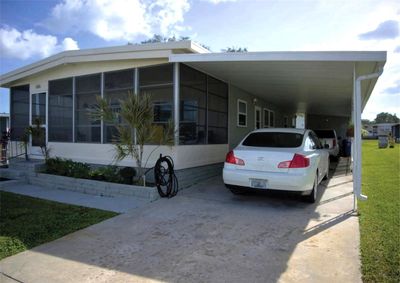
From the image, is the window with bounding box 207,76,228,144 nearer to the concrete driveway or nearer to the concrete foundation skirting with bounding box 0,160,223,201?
the concrete foundation skirting with bounding box 0,160,223,201

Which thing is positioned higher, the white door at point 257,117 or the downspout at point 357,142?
the white door at point 257,117

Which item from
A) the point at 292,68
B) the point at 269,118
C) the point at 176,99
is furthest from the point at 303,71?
the point at 269,118

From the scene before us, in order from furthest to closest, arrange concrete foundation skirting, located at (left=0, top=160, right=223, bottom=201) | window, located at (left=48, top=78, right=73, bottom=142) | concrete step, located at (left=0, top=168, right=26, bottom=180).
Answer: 1. window, located at (left=48, top=78, right=73, bottom=142)
2. concrete step, located at (left=0, top=168, right=26, bottom=180)
3. concrete foundation skirting, located at (left=0, top=160, right=223, bottom=201)

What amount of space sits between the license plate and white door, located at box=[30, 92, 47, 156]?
8308mm

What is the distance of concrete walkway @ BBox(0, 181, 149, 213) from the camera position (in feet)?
22.1

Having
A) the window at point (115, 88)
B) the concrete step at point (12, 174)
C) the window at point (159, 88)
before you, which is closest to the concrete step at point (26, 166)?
the concrete step at point (12, 174)

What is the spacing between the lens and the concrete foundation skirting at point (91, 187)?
24.1ft

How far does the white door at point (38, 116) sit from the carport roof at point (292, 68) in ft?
20.8

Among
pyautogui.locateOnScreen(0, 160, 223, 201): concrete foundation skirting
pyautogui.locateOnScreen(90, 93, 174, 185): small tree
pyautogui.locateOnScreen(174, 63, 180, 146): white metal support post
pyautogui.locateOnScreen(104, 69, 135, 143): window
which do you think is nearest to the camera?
pyautogui.locateOnScreen(0, 160, 223, 201): concrete foundation skirting

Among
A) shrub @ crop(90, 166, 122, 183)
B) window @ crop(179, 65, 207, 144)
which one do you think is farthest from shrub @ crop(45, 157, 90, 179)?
window @ crop(179, 65, 207, 144)

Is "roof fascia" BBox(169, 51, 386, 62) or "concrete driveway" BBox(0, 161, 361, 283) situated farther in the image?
"roof fascia" BBox(169, 51, 386, 62)

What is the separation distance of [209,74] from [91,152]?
444 centimetres

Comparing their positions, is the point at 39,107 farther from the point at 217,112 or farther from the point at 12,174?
the point at 217,112

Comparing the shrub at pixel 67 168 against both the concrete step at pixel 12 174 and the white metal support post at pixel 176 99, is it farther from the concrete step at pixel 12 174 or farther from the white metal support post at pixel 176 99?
the white metal support post at pixel 176 99
